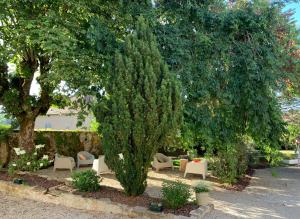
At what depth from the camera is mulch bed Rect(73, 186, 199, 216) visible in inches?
283

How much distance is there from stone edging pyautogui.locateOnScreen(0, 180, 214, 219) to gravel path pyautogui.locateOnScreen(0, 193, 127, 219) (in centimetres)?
16

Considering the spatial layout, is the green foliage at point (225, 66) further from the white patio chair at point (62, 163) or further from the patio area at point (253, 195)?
the white patio chair at point (62, 163)

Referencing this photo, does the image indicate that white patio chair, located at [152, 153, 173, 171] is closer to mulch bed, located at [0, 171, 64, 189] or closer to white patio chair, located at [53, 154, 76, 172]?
white patio chair, located at [53, 154, 76, 172]

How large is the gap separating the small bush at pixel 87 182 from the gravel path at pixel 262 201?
3.08 m

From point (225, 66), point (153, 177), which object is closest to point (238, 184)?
point (153, 177)

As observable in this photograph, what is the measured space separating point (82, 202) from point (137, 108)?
111 inches

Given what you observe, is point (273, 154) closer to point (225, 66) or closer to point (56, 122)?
point (225, 66)

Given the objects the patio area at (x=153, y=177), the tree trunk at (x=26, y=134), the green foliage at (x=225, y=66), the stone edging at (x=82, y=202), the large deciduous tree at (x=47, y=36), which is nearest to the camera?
the stone edging at (x=82, y=202)

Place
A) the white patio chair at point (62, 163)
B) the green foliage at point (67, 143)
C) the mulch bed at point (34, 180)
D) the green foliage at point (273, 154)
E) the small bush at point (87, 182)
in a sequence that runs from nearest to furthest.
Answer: the small bush at point (87, 182)
the mulch bed at point (34, 180)
the green foliage at point (273, 154)
the white patio chair at point (62, 163)
the green foliage at point (67, 143)

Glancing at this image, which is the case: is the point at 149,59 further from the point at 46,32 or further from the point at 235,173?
the point at 235,173

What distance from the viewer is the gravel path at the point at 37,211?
287 inches

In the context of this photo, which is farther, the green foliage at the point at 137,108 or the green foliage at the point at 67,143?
the green foliage at the point at 67,143

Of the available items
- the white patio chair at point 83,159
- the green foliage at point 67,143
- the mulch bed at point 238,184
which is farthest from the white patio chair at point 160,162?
the green foliage at point 67,143

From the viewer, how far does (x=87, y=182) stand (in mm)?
8375
